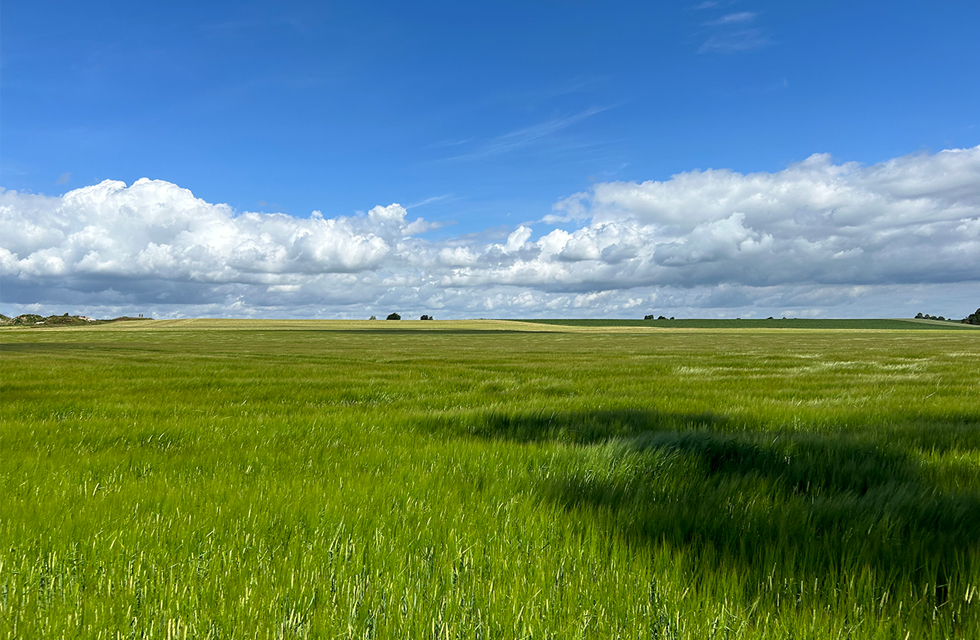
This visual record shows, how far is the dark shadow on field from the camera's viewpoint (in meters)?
3.05

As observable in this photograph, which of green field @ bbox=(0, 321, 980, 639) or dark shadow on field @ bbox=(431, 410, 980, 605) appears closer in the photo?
green field @ bbox=(0, 321, 980, 639)

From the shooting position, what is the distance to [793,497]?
3930mm

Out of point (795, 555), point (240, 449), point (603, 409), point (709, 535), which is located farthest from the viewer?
point (603, 409)

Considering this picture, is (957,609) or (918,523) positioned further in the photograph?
(918,523)

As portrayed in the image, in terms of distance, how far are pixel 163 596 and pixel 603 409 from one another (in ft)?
25.3

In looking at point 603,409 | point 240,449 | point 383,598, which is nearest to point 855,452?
point 603,409

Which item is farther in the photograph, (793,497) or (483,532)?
(793,497)

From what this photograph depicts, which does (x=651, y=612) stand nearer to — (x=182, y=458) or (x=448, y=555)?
(x=448, y=555)

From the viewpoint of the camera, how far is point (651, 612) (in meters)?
2.46

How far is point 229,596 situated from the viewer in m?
2.62

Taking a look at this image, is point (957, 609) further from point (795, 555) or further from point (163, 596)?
point (163, 596)

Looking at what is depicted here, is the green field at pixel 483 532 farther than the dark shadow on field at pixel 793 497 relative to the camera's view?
No

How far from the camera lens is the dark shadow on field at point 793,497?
305 centimetres

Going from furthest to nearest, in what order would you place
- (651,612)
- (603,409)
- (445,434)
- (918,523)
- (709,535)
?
(603,409)
(445,434)
(918,523)
(709,535)
(651,612)
